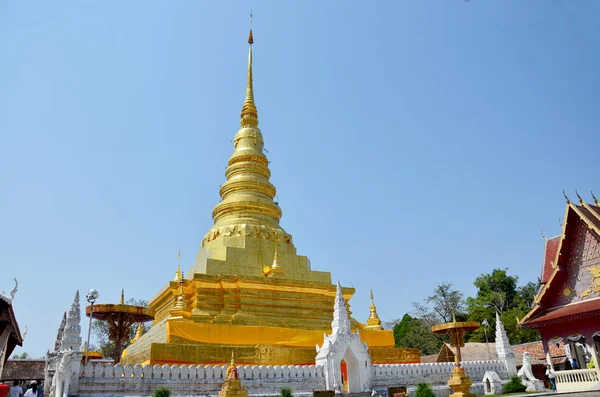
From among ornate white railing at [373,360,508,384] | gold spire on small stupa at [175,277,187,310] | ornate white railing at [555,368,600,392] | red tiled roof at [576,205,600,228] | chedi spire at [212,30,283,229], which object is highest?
chedi spire at [212,30,283,229]

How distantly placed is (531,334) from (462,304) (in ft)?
25.6

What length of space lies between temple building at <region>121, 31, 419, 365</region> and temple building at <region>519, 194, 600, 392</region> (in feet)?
18.5

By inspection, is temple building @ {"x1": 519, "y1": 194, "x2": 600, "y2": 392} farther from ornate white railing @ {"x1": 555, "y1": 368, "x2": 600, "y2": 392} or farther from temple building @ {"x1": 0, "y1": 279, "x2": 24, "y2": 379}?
temple building @ {"x1": 0, "y1": 279, "x2": 24, "y2": 379}

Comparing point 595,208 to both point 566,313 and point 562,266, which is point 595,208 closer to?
point 562,266

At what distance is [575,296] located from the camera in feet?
48.2

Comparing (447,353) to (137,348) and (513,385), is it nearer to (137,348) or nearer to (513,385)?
(513,385)

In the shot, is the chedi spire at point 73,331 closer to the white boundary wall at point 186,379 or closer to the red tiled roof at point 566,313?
the white boundary wall at point 186,379

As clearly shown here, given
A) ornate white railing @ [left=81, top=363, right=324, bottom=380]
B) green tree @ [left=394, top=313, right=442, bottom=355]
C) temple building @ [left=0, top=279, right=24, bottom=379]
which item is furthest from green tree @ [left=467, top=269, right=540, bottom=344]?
temple building @ [left=0, top=279, right=24, bottom=379]

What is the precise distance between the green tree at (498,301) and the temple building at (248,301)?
16.4 metres

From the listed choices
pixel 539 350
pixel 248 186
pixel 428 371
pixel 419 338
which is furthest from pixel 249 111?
pixel 419 338

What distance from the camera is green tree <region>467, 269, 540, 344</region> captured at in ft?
114

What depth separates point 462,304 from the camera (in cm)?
4022

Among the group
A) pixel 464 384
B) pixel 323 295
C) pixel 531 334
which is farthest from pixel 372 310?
pixel 531 334

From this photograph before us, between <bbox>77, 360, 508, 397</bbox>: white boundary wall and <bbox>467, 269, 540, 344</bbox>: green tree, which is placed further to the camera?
<bbox>467, 269, 540, 344</bbox>: green tree
